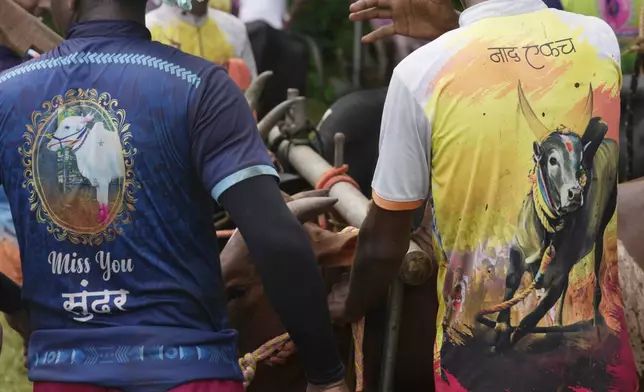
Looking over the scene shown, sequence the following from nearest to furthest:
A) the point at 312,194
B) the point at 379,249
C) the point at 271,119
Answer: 1. the point at 379,249
2. the point at 312,194
3. the point at 271,119

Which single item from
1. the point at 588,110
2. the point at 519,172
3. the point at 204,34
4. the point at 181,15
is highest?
the point at 588,110

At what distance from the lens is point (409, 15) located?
2930 millimetres

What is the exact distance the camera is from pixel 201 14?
21.5 ft

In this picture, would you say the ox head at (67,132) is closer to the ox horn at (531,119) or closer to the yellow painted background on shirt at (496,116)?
the yellow painted background on shirt at (496,116)

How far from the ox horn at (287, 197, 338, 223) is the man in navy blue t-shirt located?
64 cm

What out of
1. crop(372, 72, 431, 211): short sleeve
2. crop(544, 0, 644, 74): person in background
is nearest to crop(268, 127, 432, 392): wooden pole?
crop(372, 72, 431, 211): short sleeve

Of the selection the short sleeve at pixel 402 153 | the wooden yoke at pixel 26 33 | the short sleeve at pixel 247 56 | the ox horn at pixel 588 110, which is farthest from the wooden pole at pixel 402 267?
the short sleeve at pixel 247 56

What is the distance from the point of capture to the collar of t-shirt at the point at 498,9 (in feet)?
8.13

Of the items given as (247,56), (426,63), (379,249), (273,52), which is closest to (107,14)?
(426,63)

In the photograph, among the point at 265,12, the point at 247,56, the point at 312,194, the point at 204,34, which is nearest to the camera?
the point at 312,194

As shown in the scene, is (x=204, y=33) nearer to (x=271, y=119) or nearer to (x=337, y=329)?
(x=271, y=119)

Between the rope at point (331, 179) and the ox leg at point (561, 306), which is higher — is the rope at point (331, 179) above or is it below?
below

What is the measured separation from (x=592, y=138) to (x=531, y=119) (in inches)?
6.4

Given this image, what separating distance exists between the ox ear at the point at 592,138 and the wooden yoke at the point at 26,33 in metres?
1.75
